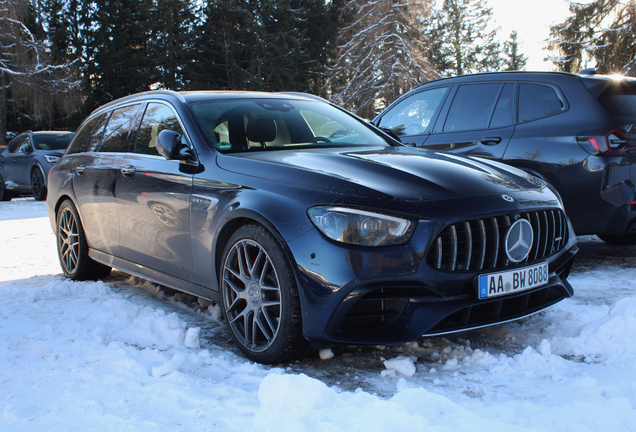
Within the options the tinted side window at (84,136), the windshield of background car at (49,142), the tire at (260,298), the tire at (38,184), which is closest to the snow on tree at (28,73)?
the windshield of background car at (49,142)

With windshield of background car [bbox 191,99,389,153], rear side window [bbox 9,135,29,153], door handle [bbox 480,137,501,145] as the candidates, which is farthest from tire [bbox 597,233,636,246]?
rear side window [bbox 9,135,29,153]

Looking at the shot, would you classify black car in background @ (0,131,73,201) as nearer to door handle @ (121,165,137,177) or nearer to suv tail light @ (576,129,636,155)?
door handle @ (121,165,137,177)

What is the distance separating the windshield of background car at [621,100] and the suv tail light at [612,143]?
0.19 m

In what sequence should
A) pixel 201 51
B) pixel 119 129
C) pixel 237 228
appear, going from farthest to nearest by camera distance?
pixel 201 51 < pixel 119 129 < pixel 237 228

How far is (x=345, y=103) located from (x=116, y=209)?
24.5m

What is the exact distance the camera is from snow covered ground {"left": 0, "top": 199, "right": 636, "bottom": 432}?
87.0 inches

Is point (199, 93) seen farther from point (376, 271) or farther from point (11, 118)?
point (11, 118)

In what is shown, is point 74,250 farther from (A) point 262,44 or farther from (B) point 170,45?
(B) point 170,45

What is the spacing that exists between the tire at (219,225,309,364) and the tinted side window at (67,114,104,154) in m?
2.72

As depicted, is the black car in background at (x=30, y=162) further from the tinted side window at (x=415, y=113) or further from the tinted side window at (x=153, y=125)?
the tinted side window at (x=153, y=125)

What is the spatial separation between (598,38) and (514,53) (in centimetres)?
4067

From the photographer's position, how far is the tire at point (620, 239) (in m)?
5.69

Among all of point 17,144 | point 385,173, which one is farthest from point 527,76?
point 17,144

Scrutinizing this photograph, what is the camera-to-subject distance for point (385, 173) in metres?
2.98
